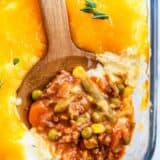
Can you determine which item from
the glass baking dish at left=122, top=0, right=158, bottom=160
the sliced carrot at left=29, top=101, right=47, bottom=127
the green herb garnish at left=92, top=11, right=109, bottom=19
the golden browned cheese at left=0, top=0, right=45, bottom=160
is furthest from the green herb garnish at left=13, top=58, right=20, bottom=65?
the glass baking dish at left=122, top=0, right=158, bottom=160

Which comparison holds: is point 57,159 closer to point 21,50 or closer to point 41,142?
point 41,142

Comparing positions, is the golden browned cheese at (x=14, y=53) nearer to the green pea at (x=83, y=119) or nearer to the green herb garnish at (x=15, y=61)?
the green herb garnish at (x=15, y=61)

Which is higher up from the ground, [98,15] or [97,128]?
[98,15]

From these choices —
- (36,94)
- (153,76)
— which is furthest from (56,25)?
(153,76)

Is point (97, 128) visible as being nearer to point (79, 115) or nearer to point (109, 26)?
point (79, 115)

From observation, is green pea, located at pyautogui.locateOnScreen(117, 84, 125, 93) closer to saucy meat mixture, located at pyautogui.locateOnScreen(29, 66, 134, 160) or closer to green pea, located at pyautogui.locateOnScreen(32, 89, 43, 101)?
saucy meat mixture, located at pyautogui.locateOnScreen(29, 66, 134, 160)

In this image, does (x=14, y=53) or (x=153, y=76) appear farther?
(x=153, y=76)

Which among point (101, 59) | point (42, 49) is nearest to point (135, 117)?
point (101, 59)
